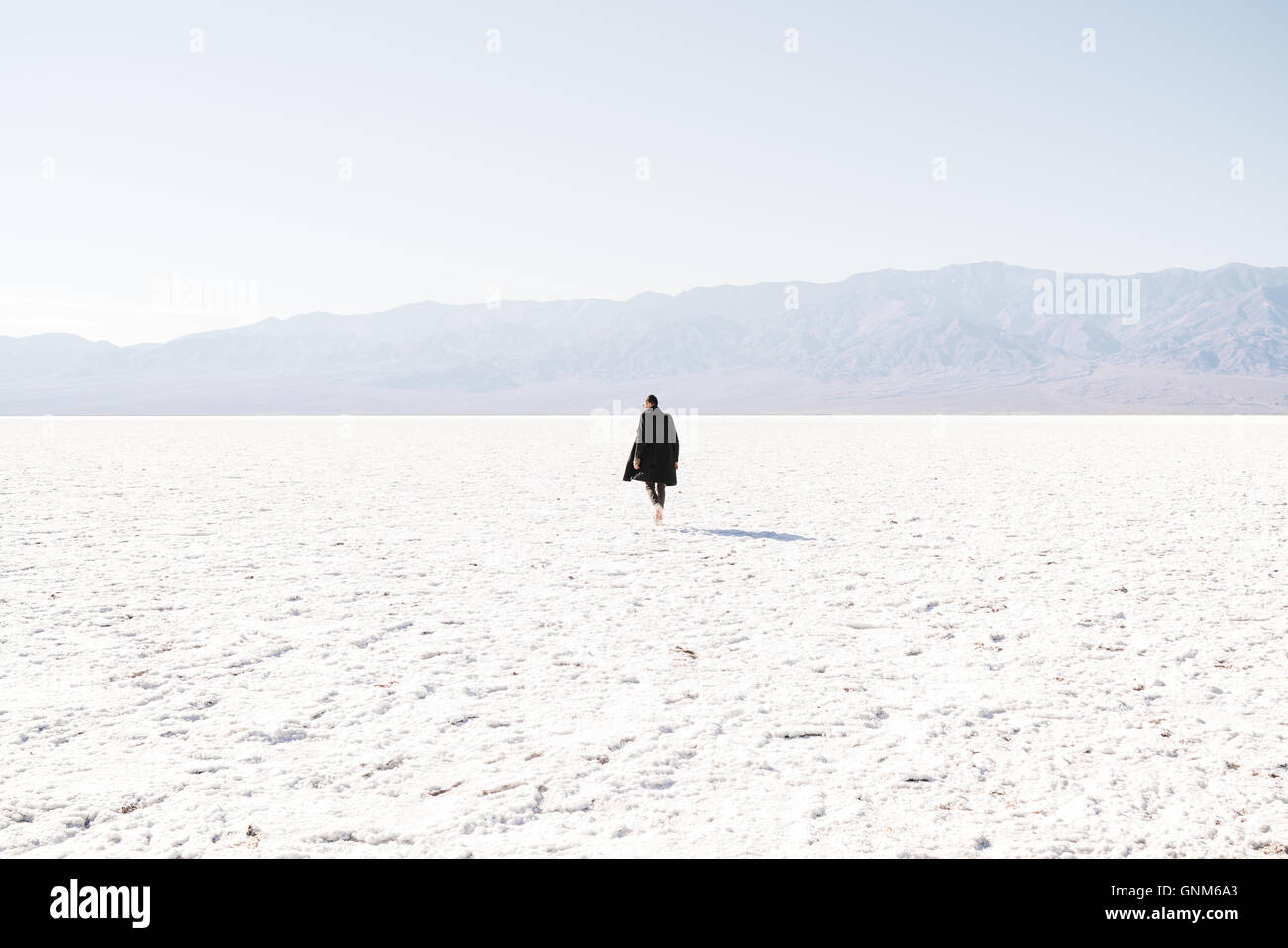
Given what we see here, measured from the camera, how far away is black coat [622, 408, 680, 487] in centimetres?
1246

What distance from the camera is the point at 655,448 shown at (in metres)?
12.5

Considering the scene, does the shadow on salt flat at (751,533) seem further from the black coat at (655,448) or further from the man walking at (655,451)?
the black coat at (655,448)

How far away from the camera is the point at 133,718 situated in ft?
16.8

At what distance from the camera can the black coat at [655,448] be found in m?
12.5

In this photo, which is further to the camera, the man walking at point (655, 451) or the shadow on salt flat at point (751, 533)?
the man walking at point (655, 451)

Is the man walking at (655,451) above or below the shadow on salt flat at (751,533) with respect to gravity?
above

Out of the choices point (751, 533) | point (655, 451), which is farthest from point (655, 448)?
point (751, 533)

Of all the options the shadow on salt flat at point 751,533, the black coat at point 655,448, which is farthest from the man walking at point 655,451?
the shadow on salt flat at point 751,533

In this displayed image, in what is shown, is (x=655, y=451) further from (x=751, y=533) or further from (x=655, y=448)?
(x=751, y=533)

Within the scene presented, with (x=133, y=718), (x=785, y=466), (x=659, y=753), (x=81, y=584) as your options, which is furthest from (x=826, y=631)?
(x=785, y=466)

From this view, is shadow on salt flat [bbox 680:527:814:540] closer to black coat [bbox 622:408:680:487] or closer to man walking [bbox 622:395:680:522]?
man walking [bbox 622:395:680:522]
